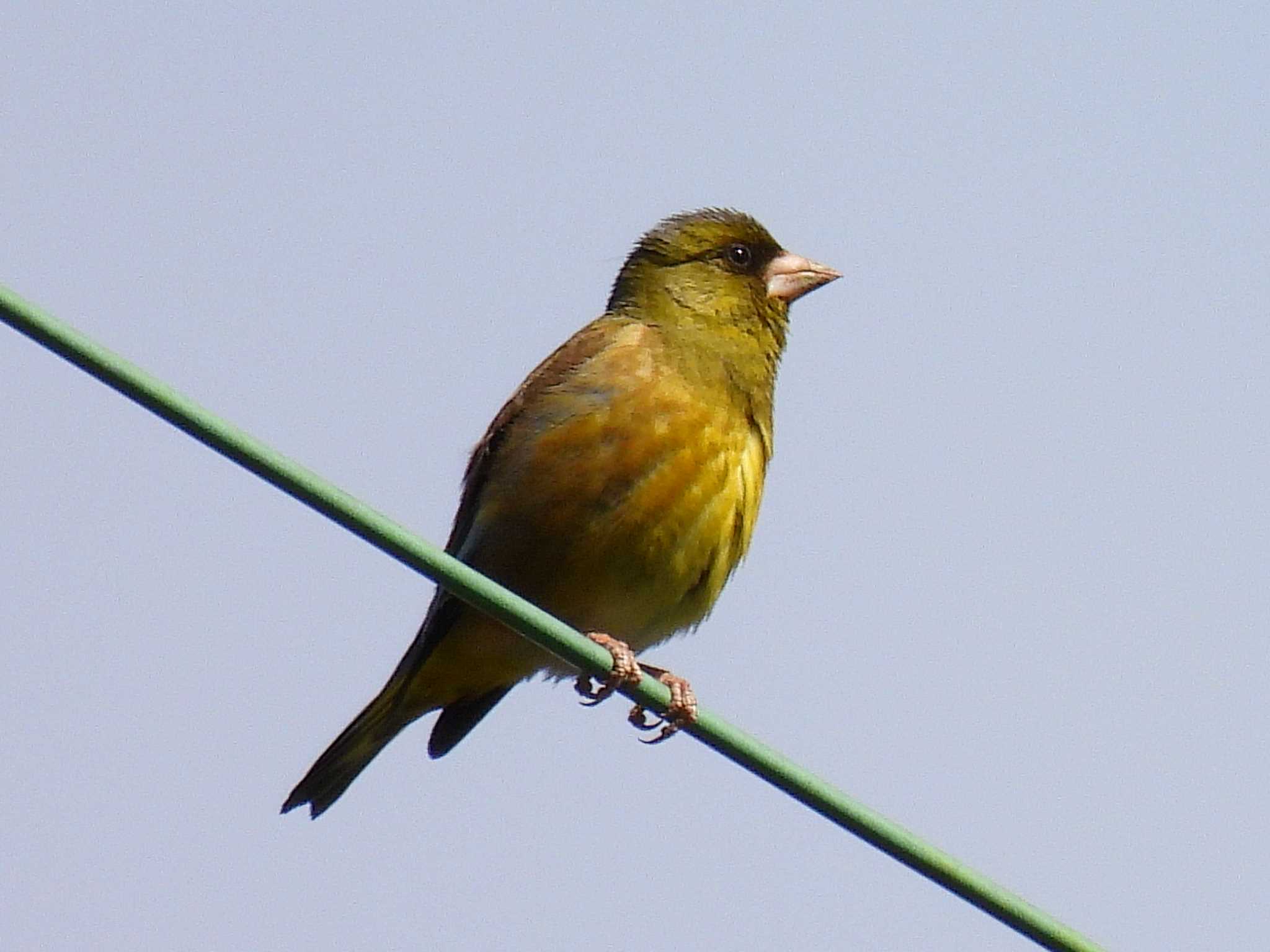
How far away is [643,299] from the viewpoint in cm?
696

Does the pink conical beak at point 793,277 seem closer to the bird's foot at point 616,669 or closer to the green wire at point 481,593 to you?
the bird's foot at point 616,669

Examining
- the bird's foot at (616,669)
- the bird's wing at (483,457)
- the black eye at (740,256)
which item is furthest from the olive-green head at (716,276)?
the bird's foot at (616,669)

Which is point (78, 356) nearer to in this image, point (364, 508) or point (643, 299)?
point (364, 508)

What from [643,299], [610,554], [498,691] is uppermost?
[643,299]

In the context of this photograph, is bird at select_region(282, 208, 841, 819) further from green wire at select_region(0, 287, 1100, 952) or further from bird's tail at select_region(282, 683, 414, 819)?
green wire at select_region(0, 287, 1100, 952)

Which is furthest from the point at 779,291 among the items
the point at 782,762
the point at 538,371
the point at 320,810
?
the point at 782,762

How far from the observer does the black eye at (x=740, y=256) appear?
7109mm

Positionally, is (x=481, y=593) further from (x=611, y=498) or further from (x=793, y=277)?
(x=793, y=277)

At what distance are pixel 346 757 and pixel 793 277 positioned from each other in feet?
7.43

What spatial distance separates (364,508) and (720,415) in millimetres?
2947

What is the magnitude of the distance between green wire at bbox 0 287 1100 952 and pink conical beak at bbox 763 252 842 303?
3.35m

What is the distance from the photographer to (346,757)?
6.64 meters

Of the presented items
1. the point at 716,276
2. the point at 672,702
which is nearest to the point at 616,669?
the point at 672,702

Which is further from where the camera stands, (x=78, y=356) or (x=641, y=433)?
(x=641, y=433)
